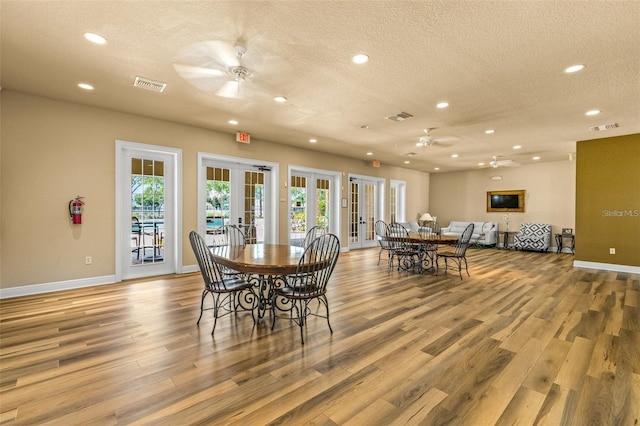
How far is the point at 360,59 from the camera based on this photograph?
120 inches

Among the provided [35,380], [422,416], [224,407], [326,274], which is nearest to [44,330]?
[35,380]

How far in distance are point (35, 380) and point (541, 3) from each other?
15.1ft

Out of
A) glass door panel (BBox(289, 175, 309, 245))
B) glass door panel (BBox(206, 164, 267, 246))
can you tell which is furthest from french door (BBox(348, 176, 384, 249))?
glass door panel (BBox(206, 164, 267, 246))

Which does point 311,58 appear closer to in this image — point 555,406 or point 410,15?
point 410,15

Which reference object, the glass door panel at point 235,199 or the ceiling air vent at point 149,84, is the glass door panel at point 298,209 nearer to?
the glass door panel at point 235,199

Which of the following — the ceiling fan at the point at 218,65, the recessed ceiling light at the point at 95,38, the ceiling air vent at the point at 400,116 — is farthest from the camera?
the ceiling air vent at the point at 400,116

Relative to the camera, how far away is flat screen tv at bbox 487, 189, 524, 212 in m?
9.98

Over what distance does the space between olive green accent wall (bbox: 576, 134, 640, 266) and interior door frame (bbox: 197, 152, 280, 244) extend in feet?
21.9

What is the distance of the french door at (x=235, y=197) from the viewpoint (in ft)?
19.4

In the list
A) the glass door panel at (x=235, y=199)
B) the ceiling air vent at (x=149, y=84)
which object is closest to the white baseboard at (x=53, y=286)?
the glass door panel at (x=235, y=199)

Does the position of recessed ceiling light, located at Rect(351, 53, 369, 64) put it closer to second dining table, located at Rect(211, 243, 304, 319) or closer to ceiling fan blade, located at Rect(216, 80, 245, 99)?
ceiling fan blade, located at Rect(216, 80, 245, 99)

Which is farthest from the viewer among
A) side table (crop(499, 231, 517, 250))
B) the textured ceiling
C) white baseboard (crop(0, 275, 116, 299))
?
side table (crop(499, 231, 517, 250))

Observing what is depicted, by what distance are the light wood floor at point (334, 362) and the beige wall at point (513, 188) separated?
6.01m

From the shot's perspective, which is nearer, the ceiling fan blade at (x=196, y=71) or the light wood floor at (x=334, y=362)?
the light wood floor at (x=334, y=362)
